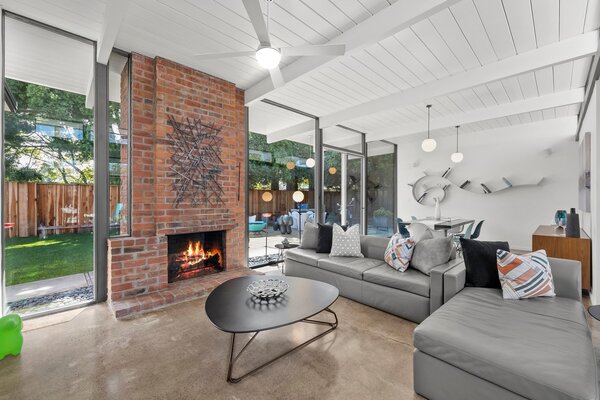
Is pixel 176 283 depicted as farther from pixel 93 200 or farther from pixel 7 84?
pixel 7 84

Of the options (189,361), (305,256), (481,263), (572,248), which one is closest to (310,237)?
(305,256)

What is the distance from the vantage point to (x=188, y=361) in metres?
1.97

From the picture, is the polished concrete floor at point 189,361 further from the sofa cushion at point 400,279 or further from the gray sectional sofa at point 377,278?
the sofa cushion at point 400,279

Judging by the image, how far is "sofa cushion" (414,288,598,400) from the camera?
1.21 metres

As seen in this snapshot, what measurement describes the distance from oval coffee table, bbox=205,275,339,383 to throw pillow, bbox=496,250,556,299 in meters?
1.38

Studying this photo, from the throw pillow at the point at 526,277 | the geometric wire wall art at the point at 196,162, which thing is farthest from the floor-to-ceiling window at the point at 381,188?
the throw pillow at the point at 526,277

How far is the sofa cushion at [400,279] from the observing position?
253 centimetres

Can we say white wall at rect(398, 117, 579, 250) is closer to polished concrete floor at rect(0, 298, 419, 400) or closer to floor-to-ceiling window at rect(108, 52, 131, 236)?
polished concrete floor at rect(0, 298, 419, 400)

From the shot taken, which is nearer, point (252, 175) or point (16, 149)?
point (16, 149)

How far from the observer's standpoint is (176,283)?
3367 millimetres

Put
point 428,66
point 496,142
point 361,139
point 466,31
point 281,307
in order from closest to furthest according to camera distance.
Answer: point 281,307, point 466,31, point 428,66, point 496,142, point 361,139

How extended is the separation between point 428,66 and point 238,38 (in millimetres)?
2260

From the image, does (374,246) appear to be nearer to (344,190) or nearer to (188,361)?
(188,361)

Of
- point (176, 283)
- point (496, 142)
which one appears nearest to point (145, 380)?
point (176, 283)
